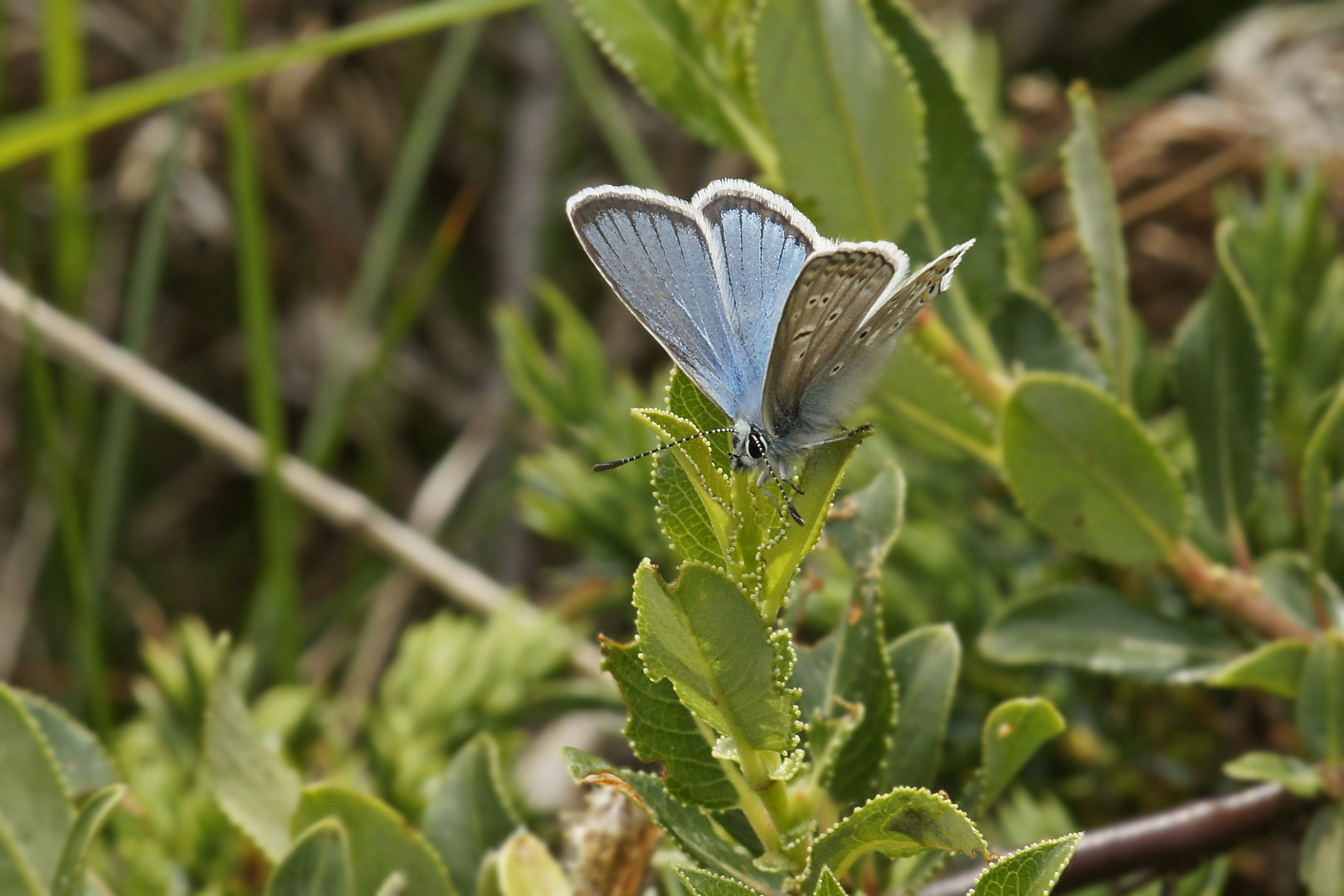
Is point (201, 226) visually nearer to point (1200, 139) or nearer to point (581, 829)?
point (1200, 139)

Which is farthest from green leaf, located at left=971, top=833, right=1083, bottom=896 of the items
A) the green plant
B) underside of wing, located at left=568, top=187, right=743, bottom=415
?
underside of wing, located at left=568, top=187, right=743, bottom=415

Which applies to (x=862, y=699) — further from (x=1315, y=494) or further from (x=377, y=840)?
(x=1315, y=494)

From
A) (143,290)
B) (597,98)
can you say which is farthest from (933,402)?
(143,290)

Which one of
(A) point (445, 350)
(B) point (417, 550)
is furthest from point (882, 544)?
(A) point (445, 350)

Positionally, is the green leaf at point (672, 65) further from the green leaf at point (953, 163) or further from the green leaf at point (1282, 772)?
the green leaf at point (1282, 772)

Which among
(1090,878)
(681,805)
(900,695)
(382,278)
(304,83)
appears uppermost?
(304,83)

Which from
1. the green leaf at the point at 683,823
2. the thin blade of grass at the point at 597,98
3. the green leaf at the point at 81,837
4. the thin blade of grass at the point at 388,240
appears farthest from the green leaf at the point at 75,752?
the thin blade of grass at the point at 597,98
